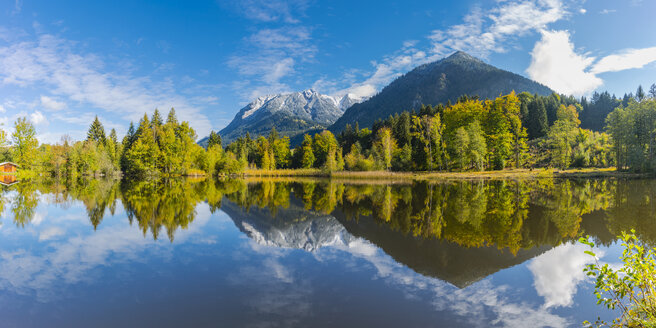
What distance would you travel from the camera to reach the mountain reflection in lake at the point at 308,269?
5348mm

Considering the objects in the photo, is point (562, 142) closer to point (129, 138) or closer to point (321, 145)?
point (321, 145)

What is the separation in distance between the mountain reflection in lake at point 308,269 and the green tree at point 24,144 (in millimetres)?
63203

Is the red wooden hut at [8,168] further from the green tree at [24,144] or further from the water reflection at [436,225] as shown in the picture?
the water reflection at [436,225]

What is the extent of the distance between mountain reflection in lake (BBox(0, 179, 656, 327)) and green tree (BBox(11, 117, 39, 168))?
6320cm

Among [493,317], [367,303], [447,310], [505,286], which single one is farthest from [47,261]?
[505,286]

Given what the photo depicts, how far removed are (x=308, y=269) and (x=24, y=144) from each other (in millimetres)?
78948

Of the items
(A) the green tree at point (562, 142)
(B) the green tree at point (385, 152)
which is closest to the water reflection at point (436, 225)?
(A) the green tree at point (562, 142)

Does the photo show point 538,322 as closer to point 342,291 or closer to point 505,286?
point 505,286

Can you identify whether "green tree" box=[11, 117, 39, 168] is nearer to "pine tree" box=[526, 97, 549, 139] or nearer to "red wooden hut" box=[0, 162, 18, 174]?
"red wooden hut" box=[0, 162, 18, 174]

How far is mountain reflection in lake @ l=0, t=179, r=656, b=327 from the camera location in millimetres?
5348

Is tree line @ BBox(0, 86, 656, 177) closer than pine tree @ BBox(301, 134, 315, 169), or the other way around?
tree line @ BBox(0, 86, 656, 177)

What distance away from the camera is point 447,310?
18.0ft

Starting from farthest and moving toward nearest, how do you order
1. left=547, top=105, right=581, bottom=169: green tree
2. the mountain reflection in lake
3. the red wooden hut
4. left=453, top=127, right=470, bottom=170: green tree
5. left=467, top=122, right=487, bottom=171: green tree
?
the red wooden hut
left=547, top=105, right=581, bottom=169: green tree
left=453, top=127, right=470, bottom=170: green tree
left=467, top=122, right=487, bottom=171: green tree
the mountain reflection in lake

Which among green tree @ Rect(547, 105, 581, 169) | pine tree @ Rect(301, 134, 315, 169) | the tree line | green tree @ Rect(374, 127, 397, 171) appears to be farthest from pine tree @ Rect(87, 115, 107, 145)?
green tree @ Rect(547, 105, 581, 169)
